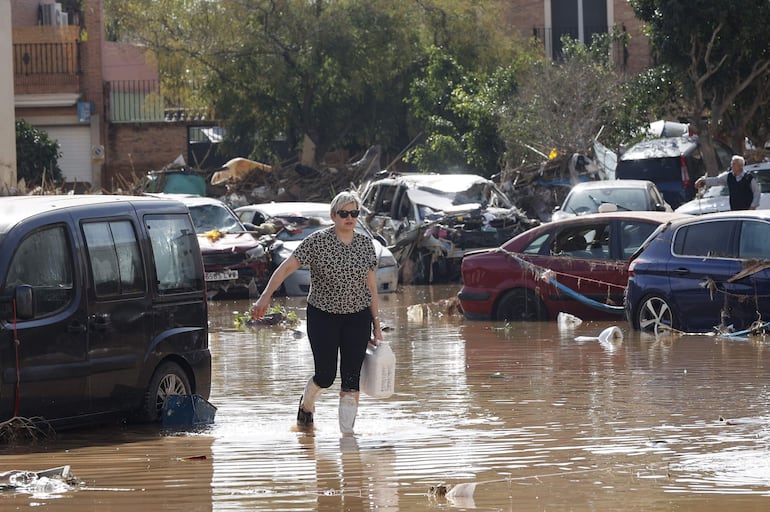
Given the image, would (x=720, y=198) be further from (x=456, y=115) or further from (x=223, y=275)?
(x=456, y=115)

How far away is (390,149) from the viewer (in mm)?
42188

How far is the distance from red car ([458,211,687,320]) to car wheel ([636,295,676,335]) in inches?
49.6

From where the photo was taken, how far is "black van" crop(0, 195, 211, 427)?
879cm

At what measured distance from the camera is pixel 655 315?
1550 cm

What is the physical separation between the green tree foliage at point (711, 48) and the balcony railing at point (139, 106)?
62.9ft

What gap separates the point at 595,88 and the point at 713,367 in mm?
22201

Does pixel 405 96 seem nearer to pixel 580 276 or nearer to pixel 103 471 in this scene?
pixel 580 276

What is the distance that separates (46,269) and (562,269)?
9161mm

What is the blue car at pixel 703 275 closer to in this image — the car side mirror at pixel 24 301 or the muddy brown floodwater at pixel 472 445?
the muddy brown floodwater at pixel 472 445

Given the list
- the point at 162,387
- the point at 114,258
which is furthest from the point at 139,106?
the point at 114,258

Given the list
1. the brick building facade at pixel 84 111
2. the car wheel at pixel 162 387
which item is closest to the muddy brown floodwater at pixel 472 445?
the car wheel at pixel 162 387

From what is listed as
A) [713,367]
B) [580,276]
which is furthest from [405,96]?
[713,367]

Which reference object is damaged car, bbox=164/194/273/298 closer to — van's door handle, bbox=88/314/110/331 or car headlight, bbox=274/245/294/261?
car headlight, bbox=274/245/294/261

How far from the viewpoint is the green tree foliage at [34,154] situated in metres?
39.7
